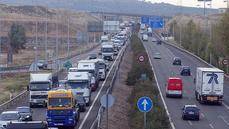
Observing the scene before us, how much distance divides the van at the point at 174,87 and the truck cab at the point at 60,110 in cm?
2337

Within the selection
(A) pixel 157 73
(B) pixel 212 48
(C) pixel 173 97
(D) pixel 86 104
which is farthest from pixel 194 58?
(D) pixel 86 104

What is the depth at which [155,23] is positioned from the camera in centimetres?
13312

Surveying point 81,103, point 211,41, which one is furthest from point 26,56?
point 81,103

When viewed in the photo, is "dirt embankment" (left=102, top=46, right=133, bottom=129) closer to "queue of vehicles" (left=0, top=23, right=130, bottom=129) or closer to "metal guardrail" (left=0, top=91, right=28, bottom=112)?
"queue of vehicles" (left=0, top=23, right=130, bottom=129)

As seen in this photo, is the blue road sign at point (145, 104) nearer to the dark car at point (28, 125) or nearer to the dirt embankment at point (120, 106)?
the dark car at point (28, 125)

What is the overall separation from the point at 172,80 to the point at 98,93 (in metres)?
6.26

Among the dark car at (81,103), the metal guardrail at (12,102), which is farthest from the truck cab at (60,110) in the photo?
the metal guardrail at (12,102)

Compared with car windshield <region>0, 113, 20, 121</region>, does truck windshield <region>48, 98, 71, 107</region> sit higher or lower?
higher

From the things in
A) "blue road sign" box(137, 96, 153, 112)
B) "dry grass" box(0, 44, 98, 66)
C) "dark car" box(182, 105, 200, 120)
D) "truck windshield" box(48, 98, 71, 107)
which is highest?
"blue road sign" box(137, 96, 153, 112)

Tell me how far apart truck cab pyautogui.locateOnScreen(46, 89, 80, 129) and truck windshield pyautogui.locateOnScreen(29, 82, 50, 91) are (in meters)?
11.6

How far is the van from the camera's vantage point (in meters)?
62.0

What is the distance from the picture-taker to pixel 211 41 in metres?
107

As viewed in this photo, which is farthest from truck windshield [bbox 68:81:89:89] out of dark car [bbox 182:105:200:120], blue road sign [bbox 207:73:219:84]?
blue road sign [bbox 207:73:219:84]

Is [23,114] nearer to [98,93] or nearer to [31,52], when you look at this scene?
[98,93]
